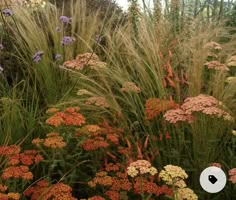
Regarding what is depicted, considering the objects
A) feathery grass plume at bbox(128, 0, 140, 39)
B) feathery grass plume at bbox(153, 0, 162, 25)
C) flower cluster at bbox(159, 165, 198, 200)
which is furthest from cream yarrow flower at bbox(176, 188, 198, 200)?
feathery grass plume at bbox(153, 0, 162, 25)

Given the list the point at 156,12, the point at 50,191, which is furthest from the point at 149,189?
the point at 156,12

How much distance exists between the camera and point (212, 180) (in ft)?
5.76

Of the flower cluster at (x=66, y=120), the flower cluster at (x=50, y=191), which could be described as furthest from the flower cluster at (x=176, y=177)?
the flower cluster at (x=66, y=120)

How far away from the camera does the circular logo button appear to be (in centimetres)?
165

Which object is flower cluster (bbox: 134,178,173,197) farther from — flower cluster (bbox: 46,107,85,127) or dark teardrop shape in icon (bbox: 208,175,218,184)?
flower cluster (bbox: 46,107,85,127)

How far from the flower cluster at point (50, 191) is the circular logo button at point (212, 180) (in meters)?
0.53

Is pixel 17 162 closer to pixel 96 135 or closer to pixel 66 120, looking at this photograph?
pixel 66 120

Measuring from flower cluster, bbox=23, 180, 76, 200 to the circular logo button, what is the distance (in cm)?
53

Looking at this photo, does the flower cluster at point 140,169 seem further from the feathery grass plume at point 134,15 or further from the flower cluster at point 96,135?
the feathery grass plume at point 134,15

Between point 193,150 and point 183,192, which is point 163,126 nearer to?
point 193,150

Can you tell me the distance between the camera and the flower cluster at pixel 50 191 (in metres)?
1.84

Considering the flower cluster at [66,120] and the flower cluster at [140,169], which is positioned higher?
the flower cluster at [66,120]

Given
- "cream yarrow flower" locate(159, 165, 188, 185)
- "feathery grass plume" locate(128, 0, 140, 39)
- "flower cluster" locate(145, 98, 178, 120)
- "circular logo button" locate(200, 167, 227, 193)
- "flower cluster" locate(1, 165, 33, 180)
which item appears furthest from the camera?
"feathery grass plume" locate(128, 0, 140, 39)

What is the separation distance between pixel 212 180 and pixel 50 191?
62 centimetres
